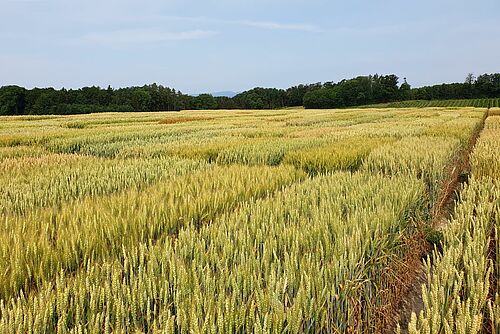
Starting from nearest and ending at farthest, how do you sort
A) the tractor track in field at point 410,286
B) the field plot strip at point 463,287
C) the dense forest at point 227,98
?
the field plot strip at point 463,287, the tractor track in field at point 410,286, the dense forest at point 227,98

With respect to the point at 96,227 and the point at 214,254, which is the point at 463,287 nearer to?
A: the point at 214,254

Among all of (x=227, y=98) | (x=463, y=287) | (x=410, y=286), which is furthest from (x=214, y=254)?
(x=227, y=98)

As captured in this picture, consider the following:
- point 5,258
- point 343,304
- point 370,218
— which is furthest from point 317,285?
point 5,258

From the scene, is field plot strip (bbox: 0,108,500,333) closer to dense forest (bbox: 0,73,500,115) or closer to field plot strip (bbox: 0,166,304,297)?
field plot strip (bbox: 0,166,304,297)

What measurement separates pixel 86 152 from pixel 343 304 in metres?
9.71

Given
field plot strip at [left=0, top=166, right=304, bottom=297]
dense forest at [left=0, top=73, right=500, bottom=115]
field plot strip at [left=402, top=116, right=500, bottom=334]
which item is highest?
dense forest at [left=0, top=73, right=500, bottom=115]

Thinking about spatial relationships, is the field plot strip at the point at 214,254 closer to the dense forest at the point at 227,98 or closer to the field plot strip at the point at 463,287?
the field plot strip at the point at 463,287

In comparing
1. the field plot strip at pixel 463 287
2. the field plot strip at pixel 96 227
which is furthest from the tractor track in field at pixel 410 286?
the field plot strip at pixel 96 227

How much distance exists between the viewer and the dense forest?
7125cm

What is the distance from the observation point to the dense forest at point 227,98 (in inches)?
2805

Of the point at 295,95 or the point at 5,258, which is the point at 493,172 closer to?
the point at 5,258

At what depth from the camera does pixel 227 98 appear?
319 feet

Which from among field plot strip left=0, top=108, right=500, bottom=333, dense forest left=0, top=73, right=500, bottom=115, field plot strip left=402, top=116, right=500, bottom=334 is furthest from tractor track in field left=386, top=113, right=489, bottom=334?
dense forest left=0, top=73, right=500, bottom=115

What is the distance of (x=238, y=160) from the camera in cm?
715
